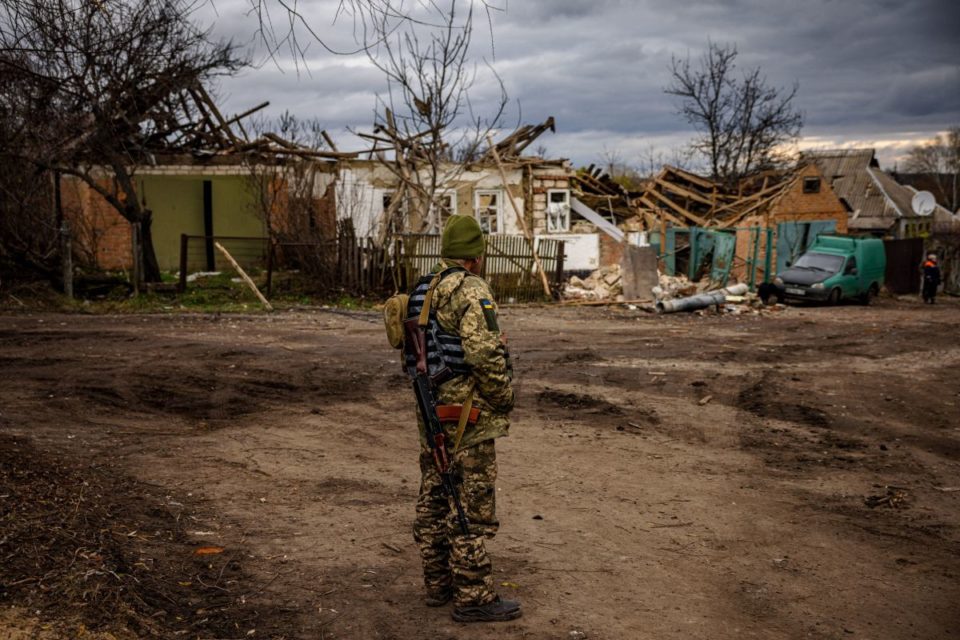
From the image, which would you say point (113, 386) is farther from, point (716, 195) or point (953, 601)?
point (716, 195)

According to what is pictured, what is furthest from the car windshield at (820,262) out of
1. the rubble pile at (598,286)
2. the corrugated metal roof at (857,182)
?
the corrugated metal roof at (857,182)

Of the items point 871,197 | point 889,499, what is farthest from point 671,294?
point 871,197

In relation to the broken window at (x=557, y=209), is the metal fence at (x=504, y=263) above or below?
below

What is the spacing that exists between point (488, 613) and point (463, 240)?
5.75 feet

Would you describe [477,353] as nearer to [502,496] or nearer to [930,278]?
[502,496]

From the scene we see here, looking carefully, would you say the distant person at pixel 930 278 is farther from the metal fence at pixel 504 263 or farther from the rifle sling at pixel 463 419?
the rifle sling at pixel 463 419

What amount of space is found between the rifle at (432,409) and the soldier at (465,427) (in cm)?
3

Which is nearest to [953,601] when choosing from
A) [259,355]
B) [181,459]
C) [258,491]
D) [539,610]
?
[539,610]

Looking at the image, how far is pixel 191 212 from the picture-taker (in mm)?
23531

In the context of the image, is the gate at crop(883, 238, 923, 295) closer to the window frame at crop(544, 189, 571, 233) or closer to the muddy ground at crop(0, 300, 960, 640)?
the window frame at crop(544, 189, 571, 233)

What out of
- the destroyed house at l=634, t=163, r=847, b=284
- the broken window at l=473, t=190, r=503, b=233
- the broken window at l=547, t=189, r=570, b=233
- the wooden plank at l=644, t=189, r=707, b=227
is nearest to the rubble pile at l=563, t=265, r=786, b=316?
the destroyed house at l=634, t=163, r=847, b=284

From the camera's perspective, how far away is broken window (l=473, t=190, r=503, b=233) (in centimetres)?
2417

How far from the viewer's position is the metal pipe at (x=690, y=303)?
18516 millimetres

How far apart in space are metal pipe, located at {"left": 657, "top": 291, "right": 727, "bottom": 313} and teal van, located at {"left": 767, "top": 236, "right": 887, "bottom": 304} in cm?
319
